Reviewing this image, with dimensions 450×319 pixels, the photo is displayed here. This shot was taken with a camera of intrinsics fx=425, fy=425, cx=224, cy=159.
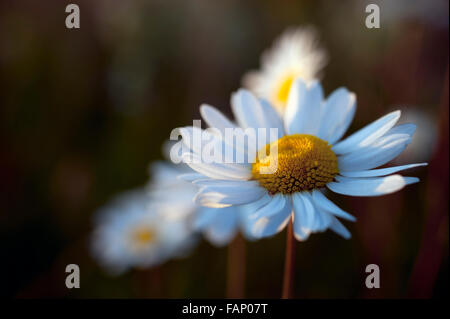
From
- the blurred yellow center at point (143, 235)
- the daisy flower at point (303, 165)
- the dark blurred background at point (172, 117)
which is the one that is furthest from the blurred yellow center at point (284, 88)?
the blurred yellow center at point (143, 235)

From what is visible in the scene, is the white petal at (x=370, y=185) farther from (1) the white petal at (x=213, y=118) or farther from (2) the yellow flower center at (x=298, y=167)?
(1) the white petal at (x=213, y=118)

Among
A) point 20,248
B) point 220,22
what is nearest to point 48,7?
point 220,22

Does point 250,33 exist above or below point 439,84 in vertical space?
above

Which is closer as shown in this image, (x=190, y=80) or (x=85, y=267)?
(x=85, y=267)

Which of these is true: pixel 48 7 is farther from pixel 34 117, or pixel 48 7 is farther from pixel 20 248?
pixel 20 248

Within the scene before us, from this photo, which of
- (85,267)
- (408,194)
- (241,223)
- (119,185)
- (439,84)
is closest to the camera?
(241,223)

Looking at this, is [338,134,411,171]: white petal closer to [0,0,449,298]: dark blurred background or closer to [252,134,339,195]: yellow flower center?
[252,134,339,195]: yellow flower center

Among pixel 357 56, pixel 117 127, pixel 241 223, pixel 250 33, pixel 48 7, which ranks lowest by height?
pixel 241 223

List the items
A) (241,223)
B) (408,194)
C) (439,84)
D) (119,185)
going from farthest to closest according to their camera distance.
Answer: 1. (119,185)
2. (439,84)
3. (408,194)
4. (241,223)
